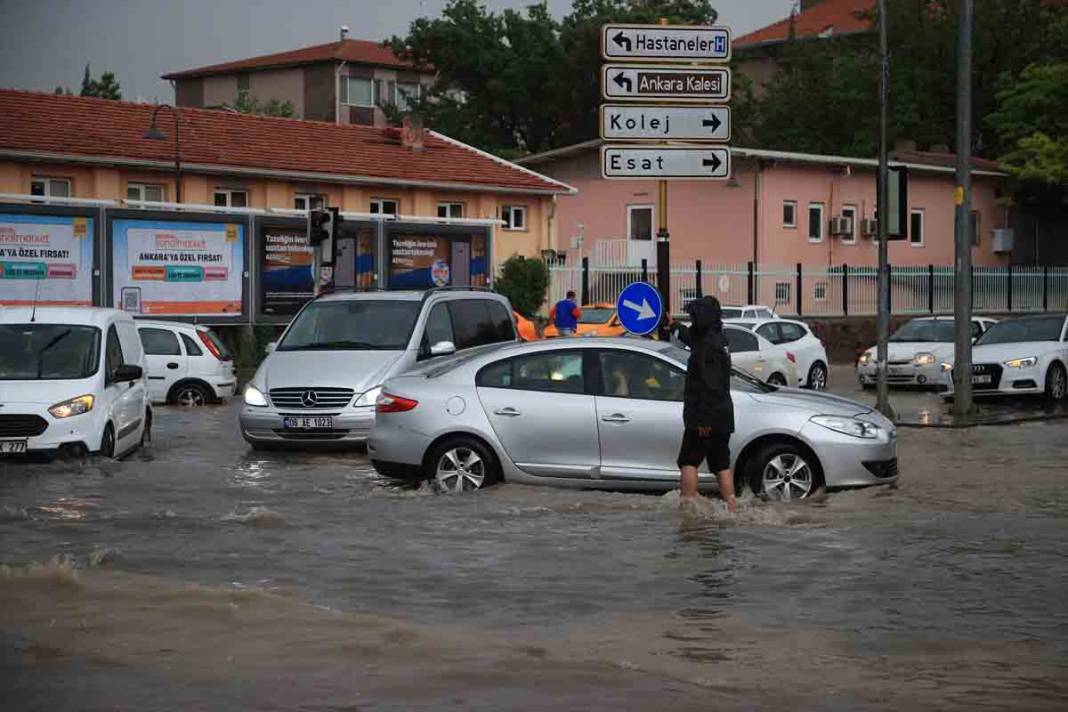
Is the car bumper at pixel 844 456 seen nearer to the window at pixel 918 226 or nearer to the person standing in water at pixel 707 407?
the person standing in water at pixel 707 407

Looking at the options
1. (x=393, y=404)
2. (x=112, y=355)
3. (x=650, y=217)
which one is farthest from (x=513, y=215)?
(x=393, y=404)

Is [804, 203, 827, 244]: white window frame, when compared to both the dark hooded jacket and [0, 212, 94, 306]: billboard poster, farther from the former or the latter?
the dark hooded jacket

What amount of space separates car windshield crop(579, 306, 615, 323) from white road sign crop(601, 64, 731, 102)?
16313 millimetres

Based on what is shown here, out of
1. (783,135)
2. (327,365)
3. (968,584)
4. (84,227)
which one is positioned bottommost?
(968,584)

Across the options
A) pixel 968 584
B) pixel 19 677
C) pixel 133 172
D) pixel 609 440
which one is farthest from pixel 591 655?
pixel 133 172

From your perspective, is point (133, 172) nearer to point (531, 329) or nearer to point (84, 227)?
point (84, 227)

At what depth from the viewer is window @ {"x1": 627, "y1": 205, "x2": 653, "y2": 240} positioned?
176 feet

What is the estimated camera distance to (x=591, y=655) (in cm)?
809

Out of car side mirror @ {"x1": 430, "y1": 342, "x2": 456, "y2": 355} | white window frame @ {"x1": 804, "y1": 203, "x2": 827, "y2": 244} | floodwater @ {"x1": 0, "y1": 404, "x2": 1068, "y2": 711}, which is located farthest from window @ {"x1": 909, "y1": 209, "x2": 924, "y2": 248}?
floodwater @ {"x1": 0, "y1": 404, "x2": 1068, "y2": 711}

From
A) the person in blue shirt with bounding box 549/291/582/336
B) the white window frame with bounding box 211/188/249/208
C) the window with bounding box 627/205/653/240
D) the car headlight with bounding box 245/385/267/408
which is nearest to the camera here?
the car headlight with bounding box 245/385/267/408

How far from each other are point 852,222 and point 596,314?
75.0ft

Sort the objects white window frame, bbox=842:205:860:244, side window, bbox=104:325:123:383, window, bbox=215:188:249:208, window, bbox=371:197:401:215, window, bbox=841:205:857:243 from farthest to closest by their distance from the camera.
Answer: white window frame, bbox=842:205:860:244 < window, bbox=841:205:857:243 < window, bbox=371:197:401:215 < window, bbox=215:188:249:208 < side window, bbox=104:325:123:383

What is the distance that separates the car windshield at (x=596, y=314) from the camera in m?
33.7

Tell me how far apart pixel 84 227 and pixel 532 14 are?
123ft
